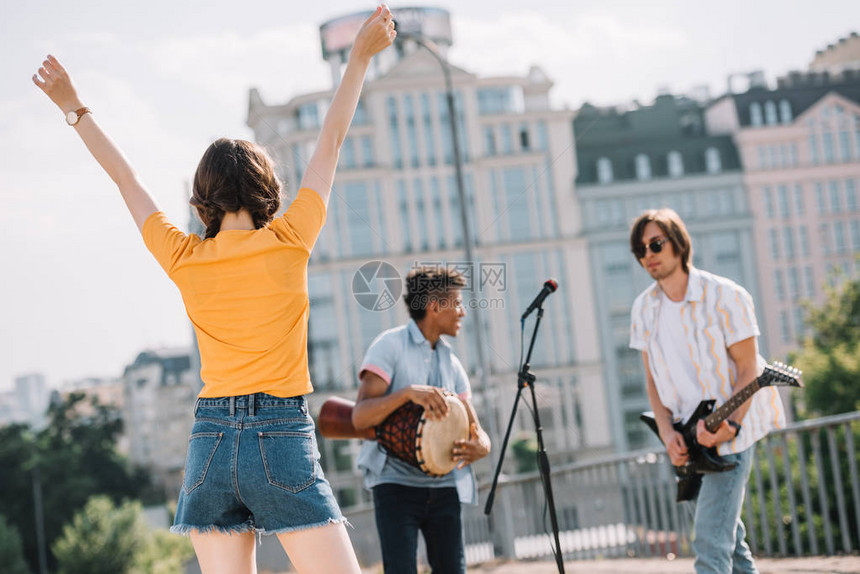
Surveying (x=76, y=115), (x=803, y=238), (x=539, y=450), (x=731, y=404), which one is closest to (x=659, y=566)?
(x=539, y=450)

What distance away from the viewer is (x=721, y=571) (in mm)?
3385

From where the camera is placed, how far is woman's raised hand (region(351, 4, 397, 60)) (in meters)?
2.37

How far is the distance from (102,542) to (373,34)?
5413cm

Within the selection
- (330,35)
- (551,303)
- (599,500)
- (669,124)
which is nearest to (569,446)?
(551,303)

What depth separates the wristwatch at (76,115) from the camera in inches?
92.9

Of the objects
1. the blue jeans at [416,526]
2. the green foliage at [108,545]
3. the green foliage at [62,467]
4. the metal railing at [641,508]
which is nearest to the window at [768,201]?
the green foliage at [108,545]

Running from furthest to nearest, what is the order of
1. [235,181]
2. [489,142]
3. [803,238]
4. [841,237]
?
[841,237] < [803,238] < [489,142] < [235,181]

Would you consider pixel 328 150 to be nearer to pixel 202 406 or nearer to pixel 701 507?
pixel 202 406

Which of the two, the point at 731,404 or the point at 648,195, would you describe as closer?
the point at 731,404

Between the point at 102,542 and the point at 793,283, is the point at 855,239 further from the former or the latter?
the point at 102,542

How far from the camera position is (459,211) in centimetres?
5450

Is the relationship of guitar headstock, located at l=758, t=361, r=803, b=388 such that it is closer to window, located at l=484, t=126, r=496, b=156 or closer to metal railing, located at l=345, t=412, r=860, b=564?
metal railing, located at l=345, t=412, r=860, b=564

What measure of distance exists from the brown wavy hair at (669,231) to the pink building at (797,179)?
55780 millimetres

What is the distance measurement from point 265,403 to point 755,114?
196ft
